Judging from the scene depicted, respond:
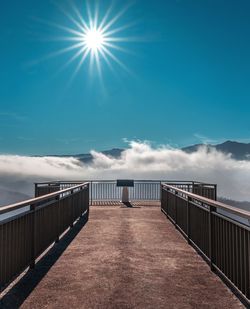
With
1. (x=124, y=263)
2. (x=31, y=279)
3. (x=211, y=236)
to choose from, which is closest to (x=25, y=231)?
(x=31, y=279)

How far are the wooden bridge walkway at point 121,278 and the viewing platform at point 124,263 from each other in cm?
1

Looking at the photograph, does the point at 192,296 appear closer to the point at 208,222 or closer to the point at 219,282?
the point at 219,282

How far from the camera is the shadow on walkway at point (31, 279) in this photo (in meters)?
4.05

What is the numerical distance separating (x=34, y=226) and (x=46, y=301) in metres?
1.66

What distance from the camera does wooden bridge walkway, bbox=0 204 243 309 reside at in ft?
13.3

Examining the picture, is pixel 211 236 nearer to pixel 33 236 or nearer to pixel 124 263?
pixel 124 263

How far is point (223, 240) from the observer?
15.7ft

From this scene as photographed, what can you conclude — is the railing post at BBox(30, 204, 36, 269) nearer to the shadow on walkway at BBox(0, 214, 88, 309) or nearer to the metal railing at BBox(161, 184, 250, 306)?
the shadow on walkway at BBox(0, 214, 88, 309)

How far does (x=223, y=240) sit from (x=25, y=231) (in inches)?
125

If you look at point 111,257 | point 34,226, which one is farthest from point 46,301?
point 111,257

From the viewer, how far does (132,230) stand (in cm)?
920

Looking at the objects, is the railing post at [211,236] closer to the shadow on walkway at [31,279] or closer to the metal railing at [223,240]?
the metal railing at [223,240]

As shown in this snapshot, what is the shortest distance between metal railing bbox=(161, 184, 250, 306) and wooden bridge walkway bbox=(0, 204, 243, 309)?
0.62 ft

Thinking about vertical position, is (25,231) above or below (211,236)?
above
